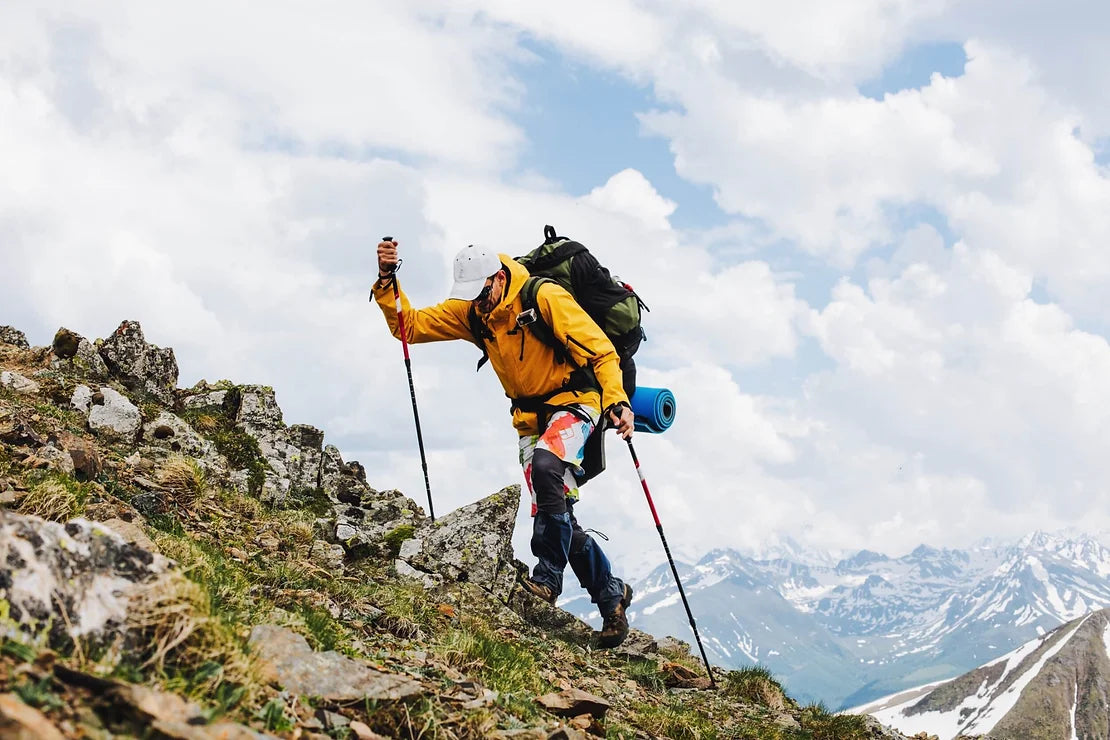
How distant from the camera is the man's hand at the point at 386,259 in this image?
13.5m

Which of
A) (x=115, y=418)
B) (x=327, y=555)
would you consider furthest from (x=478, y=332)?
(x=115, y=418)

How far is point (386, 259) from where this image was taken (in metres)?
13.5

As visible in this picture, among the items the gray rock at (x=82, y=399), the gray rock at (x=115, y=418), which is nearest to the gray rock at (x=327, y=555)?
the gray rock at (x=115, y=418)

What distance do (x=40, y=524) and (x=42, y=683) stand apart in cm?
107

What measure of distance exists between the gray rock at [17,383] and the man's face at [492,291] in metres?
8.79

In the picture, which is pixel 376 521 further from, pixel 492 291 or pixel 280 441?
pixel 492 291

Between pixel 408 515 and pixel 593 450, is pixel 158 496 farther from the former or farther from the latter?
pixel 408 515

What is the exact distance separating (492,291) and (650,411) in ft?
11.9

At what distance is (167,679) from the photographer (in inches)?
154

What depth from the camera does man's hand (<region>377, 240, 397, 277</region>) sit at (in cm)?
1348

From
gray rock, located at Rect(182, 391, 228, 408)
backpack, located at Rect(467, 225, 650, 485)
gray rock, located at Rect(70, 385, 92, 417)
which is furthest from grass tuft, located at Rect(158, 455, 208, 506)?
gray rock, located at Rect(182, 391, 228, 408)

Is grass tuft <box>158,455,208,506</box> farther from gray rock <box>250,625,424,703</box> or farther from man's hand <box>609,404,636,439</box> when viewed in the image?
gray rock <box>250,625,424,703</box>

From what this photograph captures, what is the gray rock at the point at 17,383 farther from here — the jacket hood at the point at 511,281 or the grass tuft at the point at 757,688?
the grass tuft at the point at 757,688

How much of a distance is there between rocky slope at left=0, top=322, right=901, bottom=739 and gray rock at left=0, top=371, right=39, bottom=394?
0.16ft
